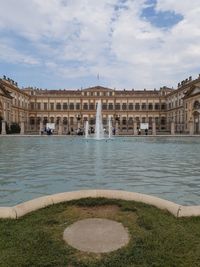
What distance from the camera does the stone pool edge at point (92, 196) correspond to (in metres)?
5.82

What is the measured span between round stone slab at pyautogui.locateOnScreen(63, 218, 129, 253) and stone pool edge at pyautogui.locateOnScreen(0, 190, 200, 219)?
1.10 metres

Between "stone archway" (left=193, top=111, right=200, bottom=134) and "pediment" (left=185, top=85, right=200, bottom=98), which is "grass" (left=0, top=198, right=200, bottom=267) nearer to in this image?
"stone archway" (left=193, top=111, right=200, bottom=134)

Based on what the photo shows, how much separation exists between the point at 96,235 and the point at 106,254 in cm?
56

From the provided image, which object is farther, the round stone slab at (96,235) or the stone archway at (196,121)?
the stone archway at (196,121)

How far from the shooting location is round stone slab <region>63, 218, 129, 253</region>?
453 centimetres

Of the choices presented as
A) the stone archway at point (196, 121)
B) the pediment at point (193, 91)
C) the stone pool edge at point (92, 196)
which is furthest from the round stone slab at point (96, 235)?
the pediment at point (193, 91)

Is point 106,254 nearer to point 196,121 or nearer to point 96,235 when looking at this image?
point 96,235

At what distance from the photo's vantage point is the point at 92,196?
6719 millimetres

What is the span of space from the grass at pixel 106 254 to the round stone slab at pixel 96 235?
102 mm

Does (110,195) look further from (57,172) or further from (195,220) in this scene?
(57,172)

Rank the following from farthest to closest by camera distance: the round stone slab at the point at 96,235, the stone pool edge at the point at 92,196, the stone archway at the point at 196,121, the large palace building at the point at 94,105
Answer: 1. the large palace building at the point at 94,105
2. the stone archway at the point at 196,121
3. the stone pool edge at the point at 92,196
4. the round stone slab at the point at 96,235

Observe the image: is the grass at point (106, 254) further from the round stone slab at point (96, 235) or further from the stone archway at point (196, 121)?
the stone archway at point (196, 121)

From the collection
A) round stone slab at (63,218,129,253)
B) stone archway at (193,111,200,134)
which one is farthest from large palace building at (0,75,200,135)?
round stone slab at (63,218,129,253)

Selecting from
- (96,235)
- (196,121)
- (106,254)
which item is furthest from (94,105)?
(106,254)
